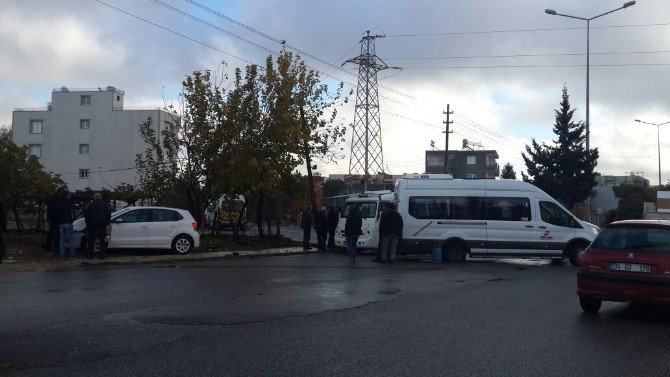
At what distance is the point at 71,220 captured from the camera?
731 inches

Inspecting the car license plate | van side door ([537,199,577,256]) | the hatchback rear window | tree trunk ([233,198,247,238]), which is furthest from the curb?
the car license plate

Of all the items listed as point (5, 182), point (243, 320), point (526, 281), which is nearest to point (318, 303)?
point (243, 320)

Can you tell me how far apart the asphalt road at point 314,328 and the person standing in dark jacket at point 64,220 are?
3372 mm

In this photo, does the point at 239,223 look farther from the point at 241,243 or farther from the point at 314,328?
the point at 314,328

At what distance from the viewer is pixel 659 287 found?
9727mm

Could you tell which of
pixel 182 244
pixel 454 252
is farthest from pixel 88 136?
pixel 454 252

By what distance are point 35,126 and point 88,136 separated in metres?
5.38

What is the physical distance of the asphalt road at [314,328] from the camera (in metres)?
7.00

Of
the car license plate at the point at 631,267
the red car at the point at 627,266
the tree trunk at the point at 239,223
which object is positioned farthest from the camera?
the tree trunk at the point at 239,223

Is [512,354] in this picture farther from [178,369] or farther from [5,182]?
[5,182]

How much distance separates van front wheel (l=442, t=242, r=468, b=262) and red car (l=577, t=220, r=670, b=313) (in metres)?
10.4

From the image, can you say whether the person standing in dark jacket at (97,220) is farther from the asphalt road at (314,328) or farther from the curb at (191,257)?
the asphalt road at (314,328)

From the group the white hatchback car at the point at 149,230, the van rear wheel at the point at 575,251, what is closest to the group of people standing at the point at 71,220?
the white hatchback car at the point at 149,230

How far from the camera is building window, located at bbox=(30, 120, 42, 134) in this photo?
64.7m
